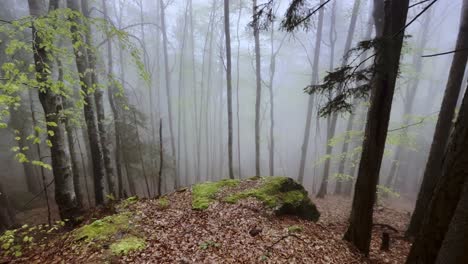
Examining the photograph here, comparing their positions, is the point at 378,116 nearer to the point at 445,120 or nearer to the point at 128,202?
the point at 445,120

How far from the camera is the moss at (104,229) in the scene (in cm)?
448

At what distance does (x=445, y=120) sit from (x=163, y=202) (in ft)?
28.9

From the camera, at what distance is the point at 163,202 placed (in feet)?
22.1

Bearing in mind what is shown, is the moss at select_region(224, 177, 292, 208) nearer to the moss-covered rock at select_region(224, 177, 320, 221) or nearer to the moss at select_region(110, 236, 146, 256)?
the moss-covered rock at select_region(224, 177, 320, 221)

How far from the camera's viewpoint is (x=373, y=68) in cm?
430

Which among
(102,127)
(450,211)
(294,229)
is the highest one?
(102,127)

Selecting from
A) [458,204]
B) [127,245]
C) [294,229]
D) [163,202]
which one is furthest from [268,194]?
[458,204]

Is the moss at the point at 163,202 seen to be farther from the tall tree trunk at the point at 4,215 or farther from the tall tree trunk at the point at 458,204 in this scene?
the tall tree trunk at the point at 458,204

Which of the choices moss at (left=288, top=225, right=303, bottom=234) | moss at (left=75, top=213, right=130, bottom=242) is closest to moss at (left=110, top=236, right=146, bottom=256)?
moss at (left=75, top=213, right=130, bottom=242)

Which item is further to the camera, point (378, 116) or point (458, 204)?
point (378, 116)

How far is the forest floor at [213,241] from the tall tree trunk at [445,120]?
144 cm

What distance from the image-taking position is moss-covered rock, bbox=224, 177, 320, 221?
6746 mm

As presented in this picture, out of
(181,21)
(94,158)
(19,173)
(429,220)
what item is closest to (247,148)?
(181,21)

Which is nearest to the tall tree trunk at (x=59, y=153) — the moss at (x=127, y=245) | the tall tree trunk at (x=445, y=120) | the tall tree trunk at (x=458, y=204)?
the moss at (x=127, y=245)
